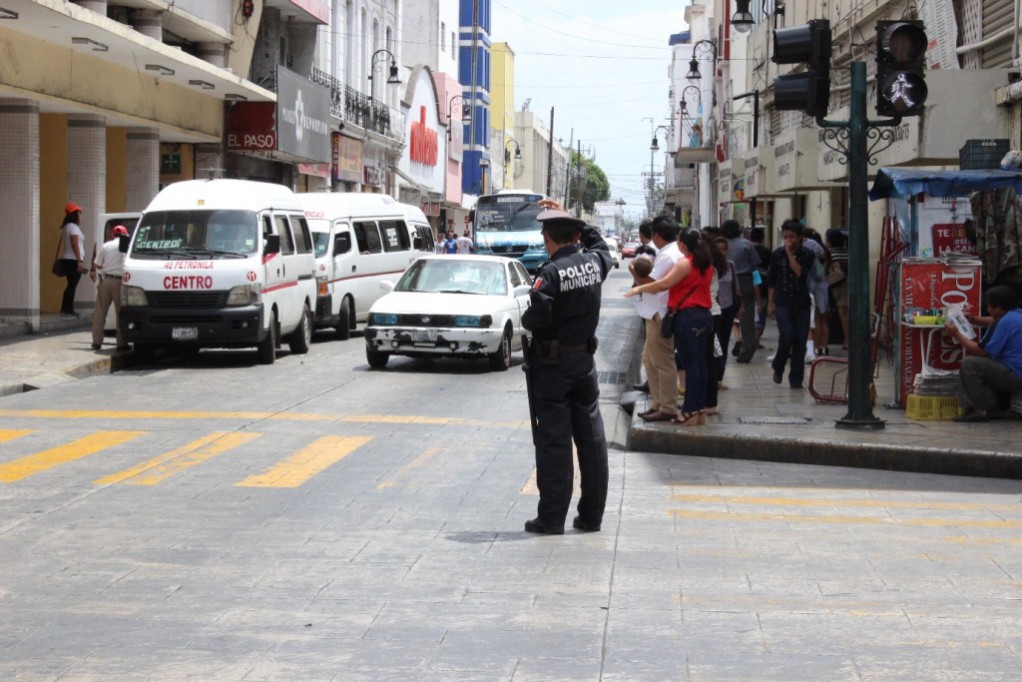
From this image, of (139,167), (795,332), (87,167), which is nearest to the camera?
(795,332)

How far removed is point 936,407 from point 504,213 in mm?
31775

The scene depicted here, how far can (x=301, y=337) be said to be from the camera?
70.9 feet

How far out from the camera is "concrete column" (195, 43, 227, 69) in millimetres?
32438

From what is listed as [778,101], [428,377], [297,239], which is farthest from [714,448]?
[297,239]

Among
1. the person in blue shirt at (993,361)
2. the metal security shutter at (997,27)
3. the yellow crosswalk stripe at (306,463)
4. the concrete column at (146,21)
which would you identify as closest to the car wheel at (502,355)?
the yellow crosswalk stripe at (306,463)

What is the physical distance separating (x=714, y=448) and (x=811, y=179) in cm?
1651

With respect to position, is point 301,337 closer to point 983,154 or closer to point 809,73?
point 983,154

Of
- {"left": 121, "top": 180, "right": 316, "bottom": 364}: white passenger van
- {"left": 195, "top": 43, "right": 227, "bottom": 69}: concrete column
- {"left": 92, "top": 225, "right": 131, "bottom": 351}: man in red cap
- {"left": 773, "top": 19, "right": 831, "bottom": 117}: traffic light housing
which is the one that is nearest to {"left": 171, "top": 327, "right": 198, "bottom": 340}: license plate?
{"left": 121, "top": 180, "right": 316, "bottom": 364}: white passenger van

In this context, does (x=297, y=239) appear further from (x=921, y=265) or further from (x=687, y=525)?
(x=687, y=525)

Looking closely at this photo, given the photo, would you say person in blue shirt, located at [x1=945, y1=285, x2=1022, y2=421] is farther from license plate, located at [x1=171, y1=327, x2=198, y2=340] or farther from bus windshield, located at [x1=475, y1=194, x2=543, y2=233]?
bus windshield, located at [x1=475, y1=194, x2=543, y2=233]

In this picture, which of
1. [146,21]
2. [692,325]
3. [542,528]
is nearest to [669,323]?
[692,325]

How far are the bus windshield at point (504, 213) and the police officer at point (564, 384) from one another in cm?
3582

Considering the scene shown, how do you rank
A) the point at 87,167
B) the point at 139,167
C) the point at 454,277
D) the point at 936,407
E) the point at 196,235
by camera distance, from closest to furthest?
the point at 936,407 < the point at 196,235 < the point at 454,277 < the point at 87,167 < the point at 139,167

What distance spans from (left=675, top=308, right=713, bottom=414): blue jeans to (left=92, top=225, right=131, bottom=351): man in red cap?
372 inches
